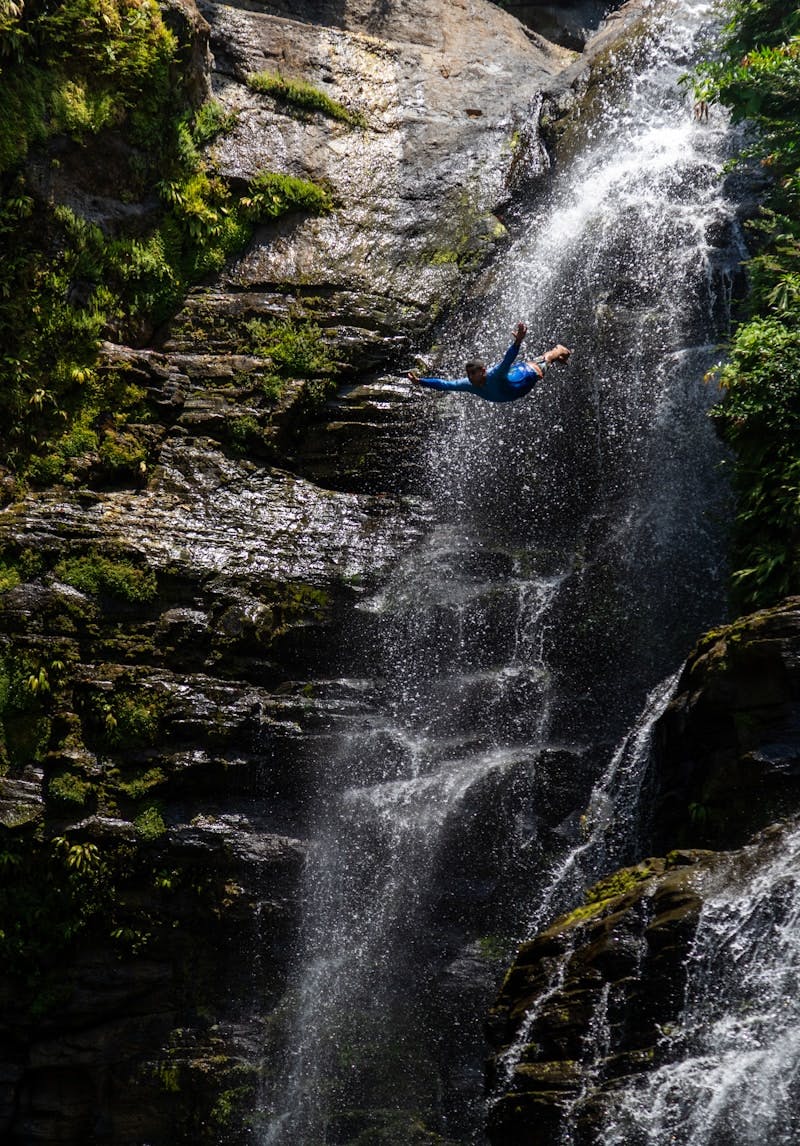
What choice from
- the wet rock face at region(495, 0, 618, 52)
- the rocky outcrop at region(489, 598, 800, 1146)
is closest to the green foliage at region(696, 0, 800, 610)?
the rocky outcrop at region(489, 598, 800, 1146)

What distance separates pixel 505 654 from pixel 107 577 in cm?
432

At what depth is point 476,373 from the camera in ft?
Result: 34.0

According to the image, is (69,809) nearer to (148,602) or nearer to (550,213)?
(148,602)

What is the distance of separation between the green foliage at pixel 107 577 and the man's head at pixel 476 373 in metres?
3.95

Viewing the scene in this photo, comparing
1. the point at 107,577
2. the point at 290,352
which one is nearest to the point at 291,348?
the point at 290,352

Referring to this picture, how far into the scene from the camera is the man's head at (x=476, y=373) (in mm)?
10305

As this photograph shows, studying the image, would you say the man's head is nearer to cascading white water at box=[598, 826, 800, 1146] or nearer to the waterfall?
the waterfall

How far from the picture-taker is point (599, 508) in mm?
12500

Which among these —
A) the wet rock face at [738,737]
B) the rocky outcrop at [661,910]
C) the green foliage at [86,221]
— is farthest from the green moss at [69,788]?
the wet rock face at [738,737]

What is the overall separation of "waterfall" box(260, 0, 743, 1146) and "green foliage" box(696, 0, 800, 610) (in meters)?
1.07

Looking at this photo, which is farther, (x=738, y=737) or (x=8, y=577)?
(x=8, y=577)

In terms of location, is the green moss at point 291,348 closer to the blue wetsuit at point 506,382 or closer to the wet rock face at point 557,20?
the blue wetsuit at point 506,382

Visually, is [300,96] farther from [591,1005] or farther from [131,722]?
[591,1005]

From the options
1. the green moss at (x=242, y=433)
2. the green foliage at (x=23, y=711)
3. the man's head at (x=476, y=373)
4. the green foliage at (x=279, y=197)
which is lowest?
the green foliage at (x=23, y=711)
